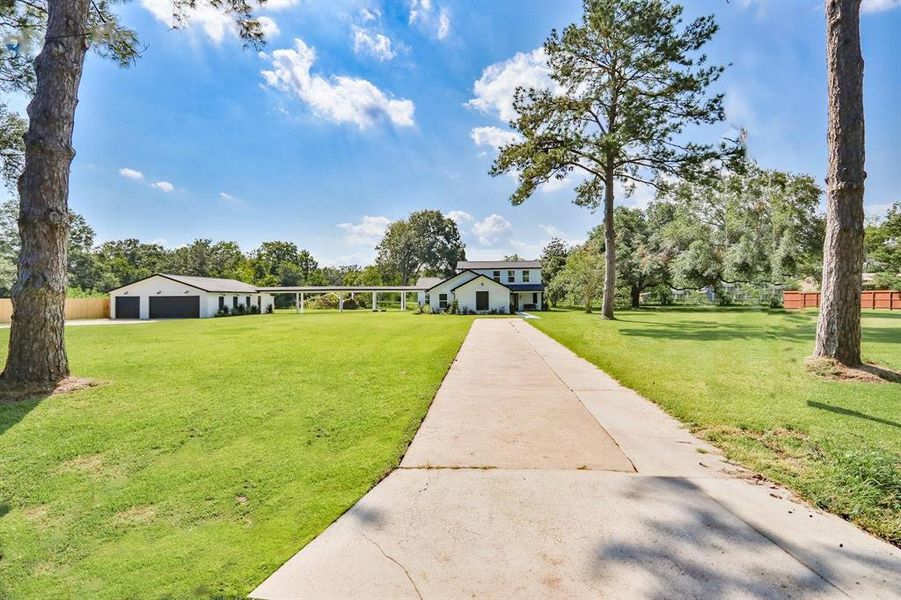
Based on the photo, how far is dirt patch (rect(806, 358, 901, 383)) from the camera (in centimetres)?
634

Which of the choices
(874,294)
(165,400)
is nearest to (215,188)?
(165,400)

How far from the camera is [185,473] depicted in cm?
341

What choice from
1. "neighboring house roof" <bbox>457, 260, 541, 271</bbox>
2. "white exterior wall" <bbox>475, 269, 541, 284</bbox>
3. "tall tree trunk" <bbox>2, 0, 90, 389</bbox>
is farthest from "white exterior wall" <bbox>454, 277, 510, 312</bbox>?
"tall tree trunk" <bbox>2, 0, 90, 389</bbox>

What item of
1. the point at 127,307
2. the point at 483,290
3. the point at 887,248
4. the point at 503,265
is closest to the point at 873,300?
the point at 887,248

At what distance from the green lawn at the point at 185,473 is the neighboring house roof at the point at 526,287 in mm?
30076

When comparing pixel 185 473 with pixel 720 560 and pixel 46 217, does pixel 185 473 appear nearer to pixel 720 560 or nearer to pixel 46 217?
pixel 720 560

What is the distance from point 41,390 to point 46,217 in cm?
271

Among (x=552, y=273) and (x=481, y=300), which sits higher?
(x=552, y=273)

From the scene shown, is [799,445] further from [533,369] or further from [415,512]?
[533,369]

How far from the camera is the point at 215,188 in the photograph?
26062mm

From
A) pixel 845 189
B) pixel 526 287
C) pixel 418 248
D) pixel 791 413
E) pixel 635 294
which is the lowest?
pixel 791 413

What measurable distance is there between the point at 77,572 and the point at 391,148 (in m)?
20.3

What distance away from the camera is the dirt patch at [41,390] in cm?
556

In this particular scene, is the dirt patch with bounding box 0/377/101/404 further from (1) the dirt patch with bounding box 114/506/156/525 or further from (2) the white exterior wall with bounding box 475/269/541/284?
(2) the white exterior wall with bounding box 475/269/541/284
